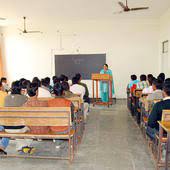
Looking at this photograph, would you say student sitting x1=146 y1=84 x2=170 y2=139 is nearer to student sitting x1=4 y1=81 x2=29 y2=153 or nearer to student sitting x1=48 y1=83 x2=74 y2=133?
student sitting x1=48 y1=83 x2=74 y2=133

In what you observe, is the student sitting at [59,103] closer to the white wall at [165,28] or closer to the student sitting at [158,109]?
the student sitting at [158,109]

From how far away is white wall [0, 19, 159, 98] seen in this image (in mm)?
8227

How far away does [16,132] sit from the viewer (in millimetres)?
A: 3043

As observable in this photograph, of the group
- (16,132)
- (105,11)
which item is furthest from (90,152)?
(105,11)

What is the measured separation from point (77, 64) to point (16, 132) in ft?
19.2

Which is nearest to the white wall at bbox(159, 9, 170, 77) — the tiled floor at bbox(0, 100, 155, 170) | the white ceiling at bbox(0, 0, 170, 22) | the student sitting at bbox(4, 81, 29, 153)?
the white ceiling at bbox(0, 0, 170, 22)

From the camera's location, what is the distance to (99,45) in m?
8.40

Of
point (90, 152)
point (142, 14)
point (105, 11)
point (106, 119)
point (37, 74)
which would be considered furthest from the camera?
point (37, 74)

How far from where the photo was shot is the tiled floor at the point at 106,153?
113 inches

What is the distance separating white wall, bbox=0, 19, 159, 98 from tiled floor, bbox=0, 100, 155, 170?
12.8 feet

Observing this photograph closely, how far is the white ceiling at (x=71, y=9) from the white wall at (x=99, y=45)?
0.67 metres

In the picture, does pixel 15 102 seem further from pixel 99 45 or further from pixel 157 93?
pixel 99 45

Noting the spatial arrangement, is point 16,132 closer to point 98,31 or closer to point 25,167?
point 25,167

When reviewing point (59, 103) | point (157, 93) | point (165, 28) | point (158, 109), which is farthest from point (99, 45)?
point (158, 109)
